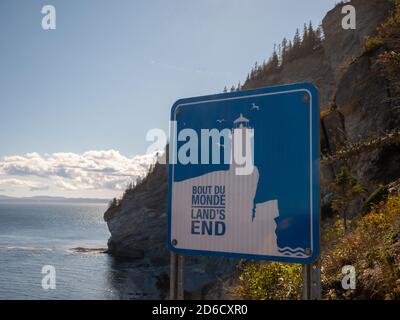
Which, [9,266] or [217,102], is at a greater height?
[217,102]

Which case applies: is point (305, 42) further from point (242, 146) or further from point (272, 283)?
point (242, 146)

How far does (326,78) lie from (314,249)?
6710 centimetres

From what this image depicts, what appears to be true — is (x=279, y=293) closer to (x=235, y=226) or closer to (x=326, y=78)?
(x=235, y=226)

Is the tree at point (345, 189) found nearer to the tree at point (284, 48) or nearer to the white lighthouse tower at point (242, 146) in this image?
Answer: the white lighthouse tower at point (242, 146)

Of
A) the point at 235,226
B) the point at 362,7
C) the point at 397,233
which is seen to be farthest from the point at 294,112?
the point at 362,7

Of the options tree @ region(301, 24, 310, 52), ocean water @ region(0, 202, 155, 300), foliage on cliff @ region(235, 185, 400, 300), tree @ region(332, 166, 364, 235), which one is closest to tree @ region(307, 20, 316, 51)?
tree @ region(301, 24, 310, 52)

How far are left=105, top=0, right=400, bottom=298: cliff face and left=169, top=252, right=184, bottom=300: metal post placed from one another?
14145 millimetres

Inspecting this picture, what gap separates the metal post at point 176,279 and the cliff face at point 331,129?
557 inches

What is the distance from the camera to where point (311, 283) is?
3182 mm

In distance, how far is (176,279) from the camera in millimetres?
3842

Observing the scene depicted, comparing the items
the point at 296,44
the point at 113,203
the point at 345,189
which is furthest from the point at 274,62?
the point at 345,189

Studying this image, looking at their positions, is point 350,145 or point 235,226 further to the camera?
point 350,145

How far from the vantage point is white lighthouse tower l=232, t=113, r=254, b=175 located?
341cm

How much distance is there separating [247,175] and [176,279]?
1.20 m
